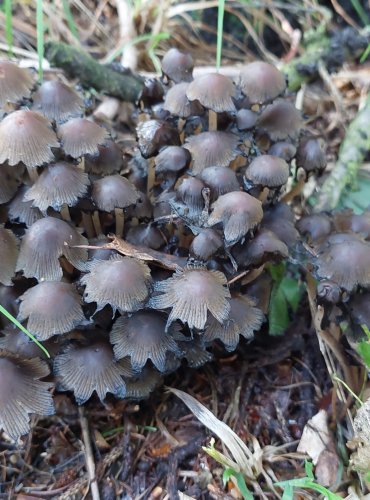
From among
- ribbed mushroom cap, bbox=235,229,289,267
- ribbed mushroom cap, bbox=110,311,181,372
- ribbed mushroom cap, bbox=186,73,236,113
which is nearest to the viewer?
ribbed mushroom cap, bbox=110,311,181,372

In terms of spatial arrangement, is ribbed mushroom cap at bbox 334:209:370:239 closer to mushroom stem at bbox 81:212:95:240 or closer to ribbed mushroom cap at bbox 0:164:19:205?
mushroom stem at bbox 81:212:95:240

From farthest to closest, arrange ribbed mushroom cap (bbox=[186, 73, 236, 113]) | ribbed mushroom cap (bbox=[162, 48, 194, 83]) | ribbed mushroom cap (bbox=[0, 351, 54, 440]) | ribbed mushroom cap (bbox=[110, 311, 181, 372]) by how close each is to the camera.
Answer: ribbed mushroom cap (bbox=[162, 48, 194, 83]), ribbed mushroom cap (bbox=[186, 73, 236, 113]), ribbed mushroom cap (bbox=[110, 311, 181, 372]), ribbed mushroom cap (bbox=[0, 351, 54, 440])

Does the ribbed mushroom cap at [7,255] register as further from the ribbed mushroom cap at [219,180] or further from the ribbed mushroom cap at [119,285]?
the ribbed mushroom cap at [219,180]

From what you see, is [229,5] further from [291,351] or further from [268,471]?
[268,471]

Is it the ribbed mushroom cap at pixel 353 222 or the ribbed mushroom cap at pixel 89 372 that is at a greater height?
the ribbed mushroom cap at pixel 353 222

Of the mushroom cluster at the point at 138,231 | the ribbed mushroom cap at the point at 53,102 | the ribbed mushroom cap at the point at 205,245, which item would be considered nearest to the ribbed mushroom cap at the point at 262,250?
the mushroom cluster at the point at 138,231

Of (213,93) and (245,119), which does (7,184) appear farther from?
(245,119)

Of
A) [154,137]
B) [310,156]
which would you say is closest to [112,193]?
[154,137]

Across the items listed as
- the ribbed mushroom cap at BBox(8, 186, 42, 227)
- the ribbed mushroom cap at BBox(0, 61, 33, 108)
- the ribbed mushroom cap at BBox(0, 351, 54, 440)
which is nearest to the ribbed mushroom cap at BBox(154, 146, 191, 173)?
the ribbed mushroom cap at BBox(8, 186, 42, 227)
